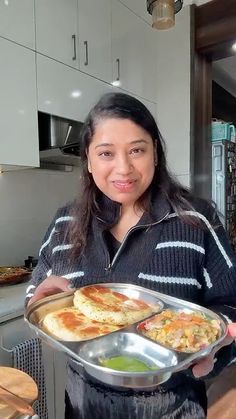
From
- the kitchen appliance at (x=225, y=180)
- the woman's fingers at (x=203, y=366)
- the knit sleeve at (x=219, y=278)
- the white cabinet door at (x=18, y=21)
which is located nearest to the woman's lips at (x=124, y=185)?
the knit sleeve at (x=219, y=278)

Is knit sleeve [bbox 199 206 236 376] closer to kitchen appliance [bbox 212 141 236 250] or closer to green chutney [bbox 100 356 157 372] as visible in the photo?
green chutney [bbox 100 356 157 372]

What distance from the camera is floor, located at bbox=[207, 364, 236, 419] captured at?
5.80 ft

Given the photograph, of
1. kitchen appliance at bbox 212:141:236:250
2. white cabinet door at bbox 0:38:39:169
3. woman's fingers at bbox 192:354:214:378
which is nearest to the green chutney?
woman's fingers at bbox 192:354:214:378

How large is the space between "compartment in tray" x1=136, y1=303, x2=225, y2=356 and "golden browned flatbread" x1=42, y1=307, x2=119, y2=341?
78 millimetres

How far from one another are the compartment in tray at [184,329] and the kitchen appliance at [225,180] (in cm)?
240

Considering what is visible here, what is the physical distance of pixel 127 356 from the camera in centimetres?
60

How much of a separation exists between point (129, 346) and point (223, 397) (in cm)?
168

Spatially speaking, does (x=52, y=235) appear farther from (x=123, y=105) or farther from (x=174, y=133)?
(x=174, y=133)

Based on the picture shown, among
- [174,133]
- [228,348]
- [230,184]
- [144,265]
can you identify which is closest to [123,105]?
[144,265]

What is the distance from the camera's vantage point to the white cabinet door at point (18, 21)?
59.9 inches

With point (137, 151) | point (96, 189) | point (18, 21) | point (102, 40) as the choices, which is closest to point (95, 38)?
point (102, 40)

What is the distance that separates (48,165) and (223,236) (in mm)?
1480

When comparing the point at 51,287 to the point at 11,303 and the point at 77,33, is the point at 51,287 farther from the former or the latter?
the point at 77,33

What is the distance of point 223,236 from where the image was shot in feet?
2.69
